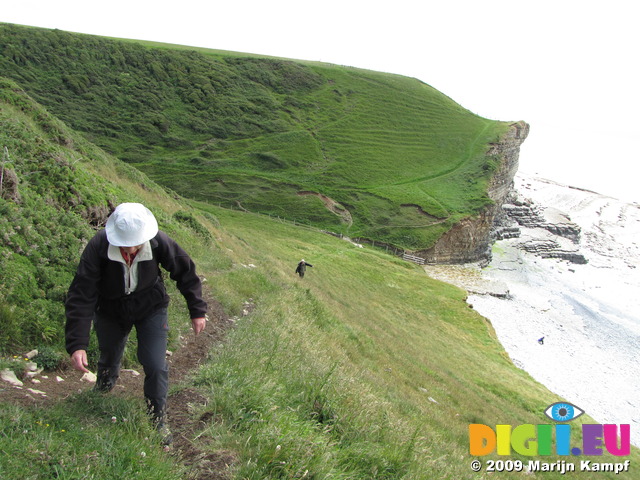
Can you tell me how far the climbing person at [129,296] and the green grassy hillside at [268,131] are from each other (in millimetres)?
56361

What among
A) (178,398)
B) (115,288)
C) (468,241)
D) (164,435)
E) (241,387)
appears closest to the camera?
(164,435)

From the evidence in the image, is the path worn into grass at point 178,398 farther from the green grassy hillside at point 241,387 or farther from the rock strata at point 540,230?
the rock strata at point 540,230

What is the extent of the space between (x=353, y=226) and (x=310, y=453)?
194ft

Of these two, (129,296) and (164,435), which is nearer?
(164,435)

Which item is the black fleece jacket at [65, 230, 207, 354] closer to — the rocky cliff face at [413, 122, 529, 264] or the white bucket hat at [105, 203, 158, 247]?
the white bucket hat at [105, 203, 158, 247]

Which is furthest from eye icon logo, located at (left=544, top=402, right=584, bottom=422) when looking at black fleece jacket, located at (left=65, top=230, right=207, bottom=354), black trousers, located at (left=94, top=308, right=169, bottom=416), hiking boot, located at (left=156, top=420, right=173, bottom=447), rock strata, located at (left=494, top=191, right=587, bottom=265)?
rock strata, located at (left=494, top=191, right=587, bottom=265)

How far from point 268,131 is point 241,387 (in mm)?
84895

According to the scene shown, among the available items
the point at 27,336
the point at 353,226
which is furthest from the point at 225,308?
the point at 353,226

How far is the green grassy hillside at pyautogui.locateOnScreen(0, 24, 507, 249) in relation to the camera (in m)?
66.4

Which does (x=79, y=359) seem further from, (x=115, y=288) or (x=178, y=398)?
(x=178, y=398)

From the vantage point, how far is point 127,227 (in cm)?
421

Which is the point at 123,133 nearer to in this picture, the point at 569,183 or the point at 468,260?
the point at 468,260

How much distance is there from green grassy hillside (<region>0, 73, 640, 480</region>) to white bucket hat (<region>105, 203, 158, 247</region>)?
1.85 metres

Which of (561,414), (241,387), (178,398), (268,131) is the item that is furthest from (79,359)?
(268,131)
